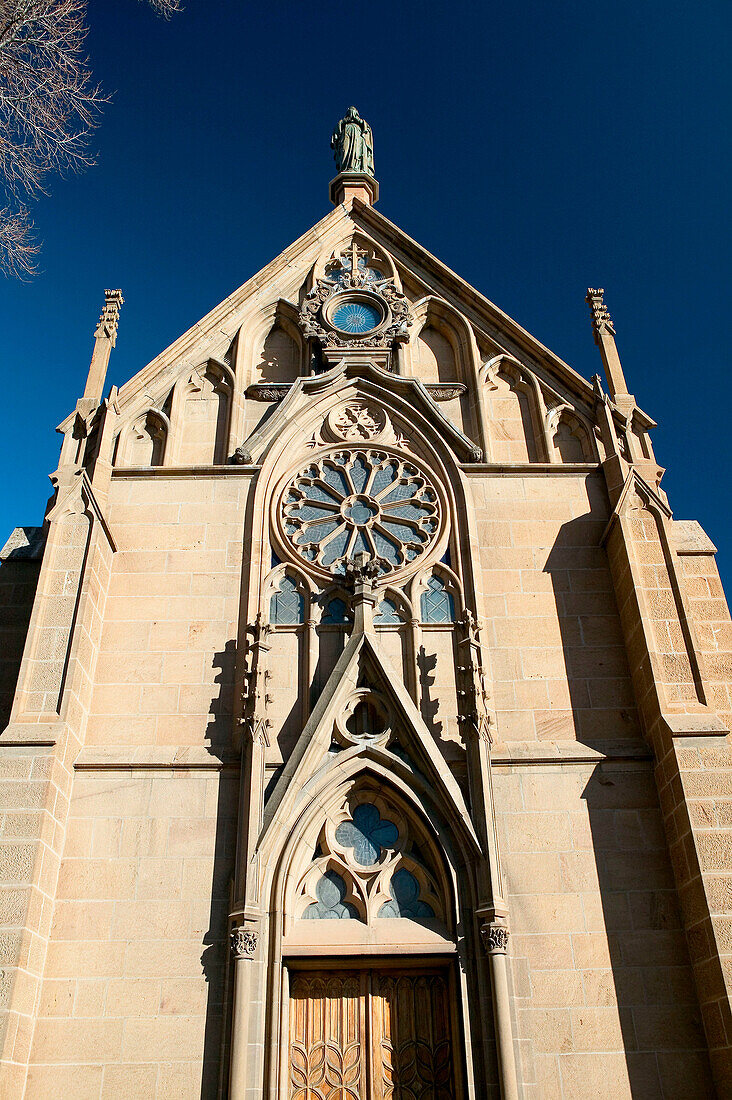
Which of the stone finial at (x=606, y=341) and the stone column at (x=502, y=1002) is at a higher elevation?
the stone finial at (x=606, y=341)

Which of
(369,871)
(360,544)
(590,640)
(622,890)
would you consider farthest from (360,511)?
(622,890)

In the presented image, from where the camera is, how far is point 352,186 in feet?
58.9

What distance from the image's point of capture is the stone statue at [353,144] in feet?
61.0

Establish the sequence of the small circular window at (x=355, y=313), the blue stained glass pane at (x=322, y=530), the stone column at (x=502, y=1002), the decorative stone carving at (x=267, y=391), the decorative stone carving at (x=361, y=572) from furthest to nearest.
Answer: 1. the small circular window at (x=355, y=313)
2. the decorative stone carving at (x=267, y=391)
3. the blue stained glass pane at (x=322, y=530)
4. the decorative stone carving at (x=361, y=572)
5. the stone column at (x=502, y=1002)

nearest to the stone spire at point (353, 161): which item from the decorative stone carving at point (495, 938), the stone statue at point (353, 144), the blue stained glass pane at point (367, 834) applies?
the stone statue at point (353, 144)

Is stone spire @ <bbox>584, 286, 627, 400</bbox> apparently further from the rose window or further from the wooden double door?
the wooden double door

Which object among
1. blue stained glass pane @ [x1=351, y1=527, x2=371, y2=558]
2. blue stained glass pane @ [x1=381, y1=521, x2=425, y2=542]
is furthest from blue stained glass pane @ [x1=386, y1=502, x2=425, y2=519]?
blue stained glass pane @ [x1=351, y1=527, x2=371, y2=558]

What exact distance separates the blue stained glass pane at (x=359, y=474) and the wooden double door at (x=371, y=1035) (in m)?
6.48

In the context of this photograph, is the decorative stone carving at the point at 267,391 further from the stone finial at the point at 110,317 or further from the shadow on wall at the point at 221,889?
the shadow on wall at the point at 221,889

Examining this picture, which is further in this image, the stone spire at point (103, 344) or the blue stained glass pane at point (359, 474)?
the stone spire at point (103, 344)

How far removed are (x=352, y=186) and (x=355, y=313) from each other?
4298 millimetres

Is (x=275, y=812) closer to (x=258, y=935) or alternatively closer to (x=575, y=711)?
(x=258, y=935)

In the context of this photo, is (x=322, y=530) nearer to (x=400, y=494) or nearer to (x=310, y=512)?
(x=310, y=512)

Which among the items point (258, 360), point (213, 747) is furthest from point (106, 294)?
point (213, 747)
